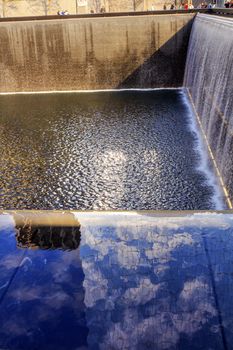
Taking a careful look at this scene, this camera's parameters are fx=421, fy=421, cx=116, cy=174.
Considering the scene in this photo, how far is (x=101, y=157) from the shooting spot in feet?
29.7

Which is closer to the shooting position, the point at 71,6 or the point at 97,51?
the point at 97,51

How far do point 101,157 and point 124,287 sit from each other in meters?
7.24

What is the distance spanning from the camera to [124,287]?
186cm

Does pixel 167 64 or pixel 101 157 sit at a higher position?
pixel 101 157

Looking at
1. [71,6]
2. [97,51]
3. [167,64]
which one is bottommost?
[167,64]

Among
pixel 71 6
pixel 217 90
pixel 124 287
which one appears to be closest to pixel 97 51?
pixel 217 90

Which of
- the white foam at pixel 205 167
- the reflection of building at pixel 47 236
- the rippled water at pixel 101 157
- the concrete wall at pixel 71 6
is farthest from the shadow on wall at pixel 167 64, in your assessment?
the reflection of building at pixel 47 236

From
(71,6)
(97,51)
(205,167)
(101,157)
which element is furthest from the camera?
(71,6)

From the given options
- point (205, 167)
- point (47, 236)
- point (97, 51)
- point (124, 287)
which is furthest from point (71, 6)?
point (124, 287)

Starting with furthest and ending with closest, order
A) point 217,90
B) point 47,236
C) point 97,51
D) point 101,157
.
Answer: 1. point 97,51
2. point 101,157
3. point 217,90
4. point 47,236

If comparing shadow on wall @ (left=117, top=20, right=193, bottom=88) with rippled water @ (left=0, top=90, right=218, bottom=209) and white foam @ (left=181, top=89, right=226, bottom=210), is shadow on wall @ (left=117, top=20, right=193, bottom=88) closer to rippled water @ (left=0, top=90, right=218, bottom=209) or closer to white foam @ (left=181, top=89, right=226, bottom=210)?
rippled water @ (left=0, top=90, right=218, bottom=209)

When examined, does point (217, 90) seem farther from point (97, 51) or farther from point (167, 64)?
point (97, 51)

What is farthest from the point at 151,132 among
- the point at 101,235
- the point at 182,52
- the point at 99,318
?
the point at 99,318

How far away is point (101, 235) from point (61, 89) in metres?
15.6
